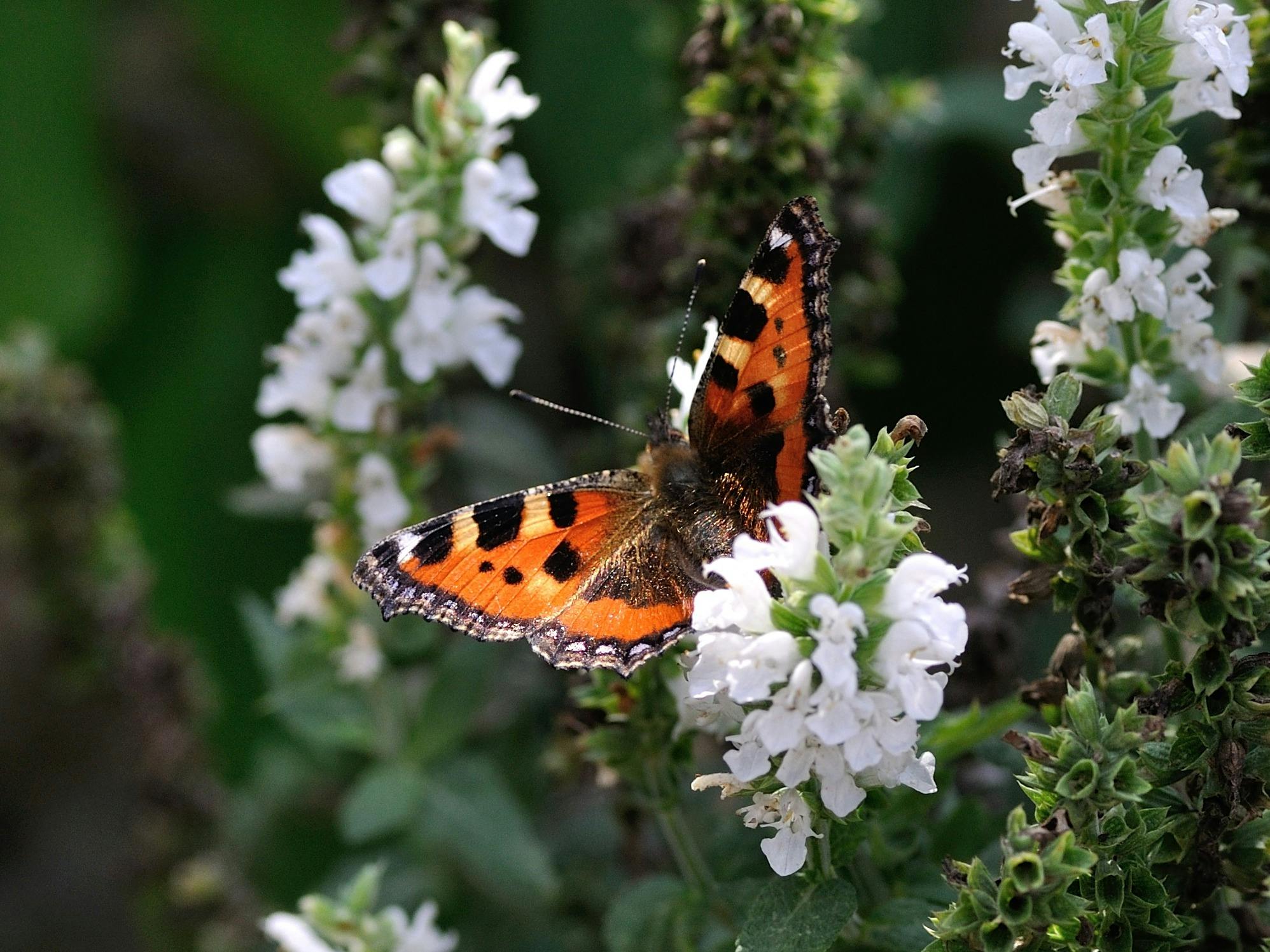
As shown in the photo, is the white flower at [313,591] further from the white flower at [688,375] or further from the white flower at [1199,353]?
the white flower at [1199,353]

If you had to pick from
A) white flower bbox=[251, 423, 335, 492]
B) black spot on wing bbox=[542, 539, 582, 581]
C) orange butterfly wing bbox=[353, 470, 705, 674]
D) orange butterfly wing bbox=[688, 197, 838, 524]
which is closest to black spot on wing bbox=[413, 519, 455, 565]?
orange butterfly wing bbox=[353, 470, 705, 674]

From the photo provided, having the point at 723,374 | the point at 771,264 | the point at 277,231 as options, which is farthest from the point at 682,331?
the point at 277,231

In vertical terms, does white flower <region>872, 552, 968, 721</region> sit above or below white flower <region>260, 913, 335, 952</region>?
above

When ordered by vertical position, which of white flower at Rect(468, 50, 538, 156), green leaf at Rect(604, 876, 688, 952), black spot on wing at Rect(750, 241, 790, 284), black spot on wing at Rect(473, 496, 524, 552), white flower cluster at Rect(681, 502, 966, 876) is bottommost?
green leaf at Rect(604, 876, 688, 952)

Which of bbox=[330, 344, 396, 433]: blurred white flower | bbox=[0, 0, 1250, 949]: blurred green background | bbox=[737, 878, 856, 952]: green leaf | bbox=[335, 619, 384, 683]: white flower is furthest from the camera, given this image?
bbox=[0, 0, 1250, 949]: blurred green background

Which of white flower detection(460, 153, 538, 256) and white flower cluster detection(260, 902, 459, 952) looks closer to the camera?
white flower cluster detection(260, 902, 459, 952)

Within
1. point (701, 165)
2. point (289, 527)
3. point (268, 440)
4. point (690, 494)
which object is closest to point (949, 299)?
point (701, 165)

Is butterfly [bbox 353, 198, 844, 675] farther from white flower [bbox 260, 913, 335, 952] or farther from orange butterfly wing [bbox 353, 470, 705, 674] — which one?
white flower [bbox 260, 913, 335, 952]

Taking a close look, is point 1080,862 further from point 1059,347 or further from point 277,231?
point 277,231
